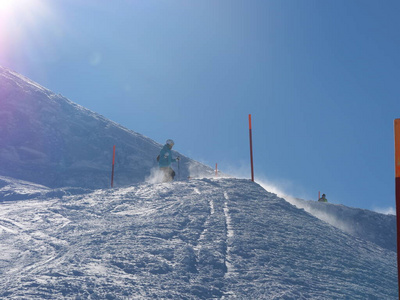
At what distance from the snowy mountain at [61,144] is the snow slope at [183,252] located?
16.2 metres

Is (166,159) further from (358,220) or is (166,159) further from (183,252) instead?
(358,220)

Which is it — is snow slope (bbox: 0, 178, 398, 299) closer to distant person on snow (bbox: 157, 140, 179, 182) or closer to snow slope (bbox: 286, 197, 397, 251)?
distant person on snow (bbox: 157, 140, 179, 182)

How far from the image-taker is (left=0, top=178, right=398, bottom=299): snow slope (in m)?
5.48

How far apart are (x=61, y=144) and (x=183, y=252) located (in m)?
26.0

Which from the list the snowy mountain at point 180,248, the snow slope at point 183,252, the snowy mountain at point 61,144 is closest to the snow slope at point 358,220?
the snowy mountain at point 180,248

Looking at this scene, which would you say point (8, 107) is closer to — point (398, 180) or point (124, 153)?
point (124, 153)

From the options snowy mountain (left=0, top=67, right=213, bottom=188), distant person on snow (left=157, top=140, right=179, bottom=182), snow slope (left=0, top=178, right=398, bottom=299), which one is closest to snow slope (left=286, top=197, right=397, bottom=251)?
distant person on snow (left=157, top=140, right=179, bottom=182)

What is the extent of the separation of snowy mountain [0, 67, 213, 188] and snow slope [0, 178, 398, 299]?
16.2 m

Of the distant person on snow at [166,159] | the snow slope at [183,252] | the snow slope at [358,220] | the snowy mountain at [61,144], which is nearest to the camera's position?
the snow slope at [183,252]

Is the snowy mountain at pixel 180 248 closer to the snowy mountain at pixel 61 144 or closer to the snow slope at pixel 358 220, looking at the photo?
the snow slope at pixel 358 220

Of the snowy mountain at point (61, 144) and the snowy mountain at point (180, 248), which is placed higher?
the snowy mountain at point (61, 144)

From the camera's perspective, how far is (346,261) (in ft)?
24.4

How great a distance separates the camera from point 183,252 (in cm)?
655

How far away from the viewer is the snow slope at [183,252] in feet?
18.0
